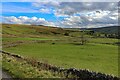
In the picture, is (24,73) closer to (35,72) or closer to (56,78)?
(35,72)

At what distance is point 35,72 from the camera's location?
25.3 meters

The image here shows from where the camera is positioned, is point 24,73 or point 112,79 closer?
point 112,79

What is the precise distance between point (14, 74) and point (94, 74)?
22.9 feet

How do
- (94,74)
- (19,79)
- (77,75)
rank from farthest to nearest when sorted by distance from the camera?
1. (77,75)
2. (94,74)
3. (19,79)

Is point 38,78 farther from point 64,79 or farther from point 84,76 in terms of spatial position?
point 84,76

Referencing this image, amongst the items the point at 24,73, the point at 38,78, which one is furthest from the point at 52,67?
the point at 38,78

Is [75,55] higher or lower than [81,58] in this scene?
higher

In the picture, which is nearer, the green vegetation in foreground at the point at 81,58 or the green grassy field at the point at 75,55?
the green vegetation in foreground at the point at 81,58

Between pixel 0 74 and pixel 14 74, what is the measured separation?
4.68ft

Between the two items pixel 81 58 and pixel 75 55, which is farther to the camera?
pixel 75 55

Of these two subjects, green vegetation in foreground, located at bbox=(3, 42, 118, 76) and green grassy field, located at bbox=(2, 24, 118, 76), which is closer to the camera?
green vegetation in foreground, located at bbox=(3, 42, 118, 76)

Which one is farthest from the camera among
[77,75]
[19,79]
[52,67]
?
[52,67]

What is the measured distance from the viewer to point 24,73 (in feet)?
81.5

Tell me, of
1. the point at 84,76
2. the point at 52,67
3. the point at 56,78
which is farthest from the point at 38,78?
the point at 52,67
